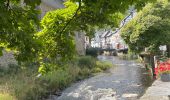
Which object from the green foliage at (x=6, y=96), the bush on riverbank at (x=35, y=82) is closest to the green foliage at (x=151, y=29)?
the bush on riverbank at (x=35, y=82)

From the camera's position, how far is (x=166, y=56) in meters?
21.6

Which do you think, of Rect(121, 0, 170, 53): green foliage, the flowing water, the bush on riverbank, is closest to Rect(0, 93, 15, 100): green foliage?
the bush on riverbank

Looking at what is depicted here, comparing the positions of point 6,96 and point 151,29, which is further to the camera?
point 151,29

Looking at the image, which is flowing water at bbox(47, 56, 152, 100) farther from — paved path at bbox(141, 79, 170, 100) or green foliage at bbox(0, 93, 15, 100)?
green foliage at bbox(0, 93, 15, 100)

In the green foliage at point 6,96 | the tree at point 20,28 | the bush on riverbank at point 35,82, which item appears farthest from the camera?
the bush on riverbank at point 35,82

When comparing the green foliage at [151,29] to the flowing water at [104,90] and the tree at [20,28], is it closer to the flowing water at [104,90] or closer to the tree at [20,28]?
the flowing water at [104,90]

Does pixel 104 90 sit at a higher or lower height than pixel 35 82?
lower

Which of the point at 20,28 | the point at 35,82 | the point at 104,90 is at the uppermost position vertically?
the point at 20,28

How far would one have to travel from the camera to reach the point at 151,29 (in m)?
18.3

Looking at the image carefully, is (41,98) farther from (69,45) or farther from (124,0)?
(124,0)

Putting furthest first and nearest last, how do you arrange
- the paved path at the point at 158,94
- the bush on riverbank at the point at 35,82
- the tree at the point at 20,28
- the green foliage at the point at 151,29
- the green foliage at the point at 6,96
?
the green foliage at the point at 151,29 → the bush on riverbank at the point at 35,82 → the green foliage at the point at 6,96 → the paved path at the point at 158,94 → the tree at the point at 20,28

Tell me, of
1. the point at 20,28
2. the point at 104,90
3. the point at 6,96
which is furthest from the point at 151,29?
the point at 20,28

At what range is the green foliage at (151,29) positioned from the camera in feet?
59.8

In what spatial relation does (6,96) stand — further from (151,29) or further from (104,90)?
(151,29)
